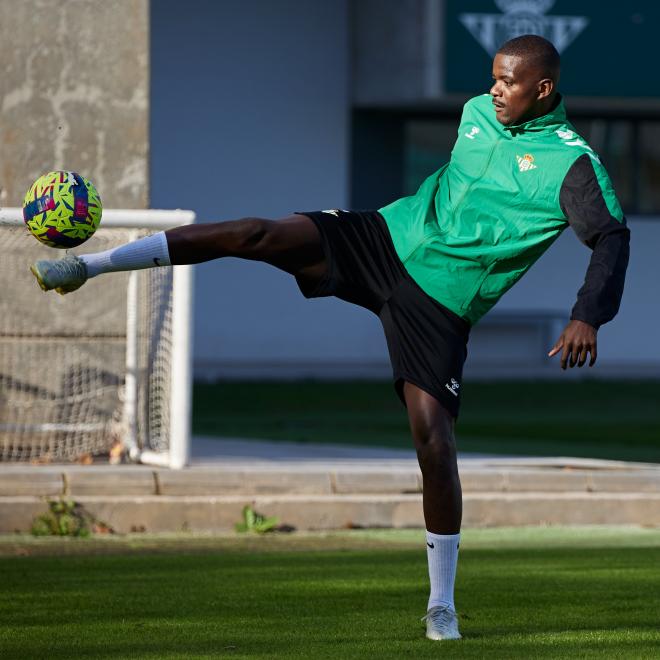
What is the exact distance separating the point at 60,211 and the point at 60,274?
46cm

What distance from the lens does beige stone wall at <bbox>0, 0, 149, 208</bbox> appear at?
38.1ft

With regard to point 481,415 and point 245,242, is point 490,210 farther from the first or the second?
point 481,415

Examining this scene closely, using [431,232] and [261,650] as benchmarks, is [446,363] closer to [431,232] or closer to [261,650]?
[431,232]

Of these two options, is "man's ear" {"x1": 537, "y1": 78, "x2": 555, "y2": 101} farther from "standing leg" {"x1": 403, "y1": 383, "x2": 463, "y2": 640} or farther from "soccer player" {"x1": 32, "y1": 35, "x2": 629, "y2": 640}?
"standing leg" {"x1": 403, "y1": 383, "x2": 463, "y2": 640}

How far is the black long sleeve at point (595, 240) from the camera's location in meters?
5.34

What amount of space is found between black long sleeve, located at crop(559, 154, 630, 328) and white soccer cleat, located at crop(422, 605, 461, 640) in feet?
4.21

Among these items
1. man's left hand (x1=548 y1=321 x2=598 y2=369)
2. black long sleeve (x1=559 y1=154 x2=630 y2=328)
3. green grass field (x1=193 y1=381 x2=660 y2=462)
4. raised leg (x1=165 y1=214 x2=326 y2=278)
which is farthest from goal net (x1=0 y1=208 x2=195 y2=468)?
man's left hand (x1=548 y1=321 x2=598 y2=369)

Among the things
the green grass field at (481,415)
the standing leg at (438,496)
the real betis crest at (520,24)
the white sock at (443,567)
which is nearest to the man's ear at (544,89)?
the standing leg at (438,496)

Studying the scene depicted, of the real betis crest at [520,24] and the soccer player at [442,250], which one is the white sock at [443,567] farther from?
the real betis crest at [520,24]

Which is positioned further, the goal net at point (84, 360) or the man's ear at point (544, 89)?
the goal net at point (84, 360)

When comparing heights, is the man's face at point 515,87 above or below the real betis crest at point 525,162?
above

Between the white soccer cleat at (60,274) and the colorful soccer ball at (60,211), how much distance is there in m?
0.35

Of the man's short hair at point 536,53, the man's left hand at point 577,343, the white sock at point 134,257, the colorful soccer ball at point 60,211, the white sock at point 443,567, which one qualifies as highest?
the man's short hair at point 536,53

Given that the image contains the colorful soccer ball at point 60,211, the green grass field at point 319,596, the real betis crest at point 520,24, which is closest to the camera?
the green grass field at point 319,596
